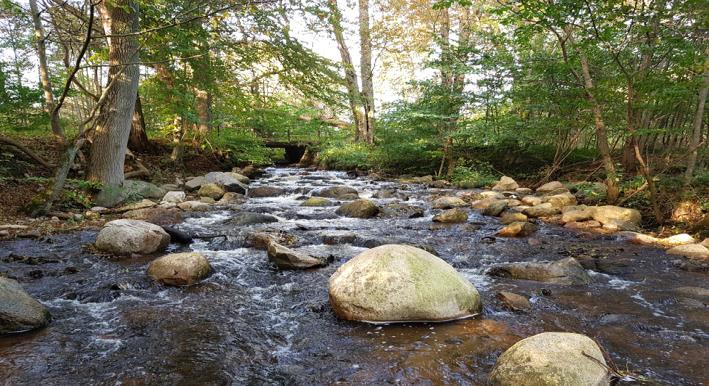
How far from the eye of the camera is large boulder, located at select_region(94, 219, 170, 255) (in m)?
5.17

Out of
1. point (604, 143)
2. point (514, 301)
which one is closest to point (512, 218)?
point (604, 143)

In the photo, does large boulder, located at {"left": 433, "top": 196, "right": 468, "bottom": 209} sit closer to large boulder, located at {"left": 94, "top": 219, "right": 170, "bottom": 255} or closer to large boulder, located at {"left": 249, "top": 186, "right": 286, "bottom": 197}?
large boulder, located at {"left": 249, "top": 186, "right": 286, "bottom": 197}

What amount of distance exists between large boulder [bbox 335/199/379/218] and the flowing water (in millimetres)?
2669

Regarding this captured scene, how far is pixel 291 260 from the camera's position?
4855 millimetres

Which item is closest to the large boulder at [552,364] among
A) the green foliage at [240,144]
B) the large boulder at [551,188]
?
the large boulder at [551,188]

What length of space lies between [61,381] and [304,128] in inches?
717

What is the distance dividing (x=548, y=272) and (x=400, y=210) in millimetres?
4565

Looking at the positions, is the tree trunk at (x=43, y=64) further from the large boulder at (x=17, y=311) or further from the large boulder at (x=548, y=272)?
the large boulder at (x=548, y=272)

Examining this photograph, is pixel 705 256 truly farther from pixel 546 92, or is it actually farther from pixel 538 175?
pixel 538 175

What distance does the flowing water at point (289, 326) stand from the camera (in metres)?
2.69

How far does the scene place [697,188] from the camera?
6961mm

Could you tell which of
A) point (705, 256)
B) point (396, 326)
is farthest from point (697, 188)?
point (396, 326)

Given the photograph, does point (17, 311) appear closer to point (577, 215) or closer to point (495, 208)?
point (495, 208)

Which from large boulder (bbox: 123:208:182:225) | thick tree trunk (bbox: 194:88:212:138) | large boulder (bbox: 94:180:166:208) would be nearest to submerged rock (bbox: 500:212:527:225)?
large boulder (bbox: 123:208:182:225)
